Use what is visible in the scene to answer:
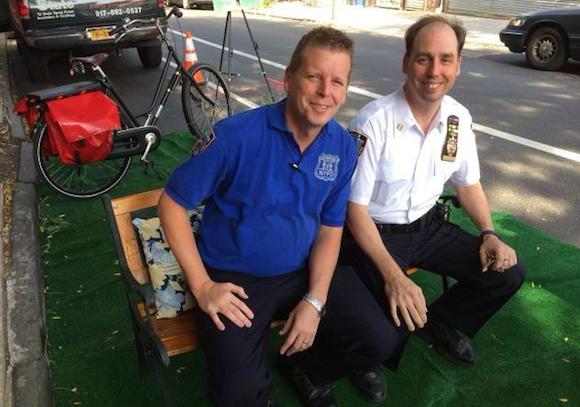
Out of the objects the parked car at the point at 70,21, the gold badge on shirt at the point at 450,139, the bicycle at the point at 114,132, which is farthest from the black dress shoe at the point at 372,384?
the parked car at the point at 70,21

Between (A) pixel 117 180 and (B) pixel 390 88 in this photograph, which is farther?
(B) pixel 390 88

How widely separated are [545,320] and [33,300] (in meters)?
2.88

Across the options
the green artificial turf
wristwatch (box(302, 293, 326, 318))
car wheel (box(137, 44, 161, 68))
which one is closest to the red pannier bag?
the green artificial turf

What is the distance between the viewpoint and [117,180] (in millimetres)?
4398

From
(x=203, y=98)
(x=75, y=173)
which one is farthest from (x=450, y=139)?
(x=203, y=98)

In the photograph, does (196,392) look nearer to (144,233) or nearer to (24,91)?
Answer: (144,233)

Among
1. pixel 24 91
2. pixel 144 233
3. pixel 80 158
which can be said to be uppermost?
pixel 144 233

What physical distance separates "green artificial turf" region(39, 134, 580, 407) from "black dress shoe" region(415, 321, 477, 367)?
4 centimetres

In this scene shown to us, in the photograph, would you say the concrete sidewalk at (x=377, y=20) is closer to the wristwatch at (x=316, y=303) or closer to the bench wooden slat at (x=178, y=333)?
the wristwatch at (x=316, y=303)

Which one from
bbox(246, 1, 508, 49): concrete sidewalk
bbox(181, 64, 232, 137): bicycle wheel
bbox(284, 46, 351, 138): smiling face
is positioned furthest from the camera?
bbox(246, 1, 508, 49): concrete sidewalk

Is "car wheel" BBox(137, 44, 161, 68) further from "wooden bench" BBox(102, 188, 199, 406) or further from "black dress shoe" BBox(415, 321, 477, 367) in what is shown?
"black dress shoe" BBox(415, 321, 477, 367)

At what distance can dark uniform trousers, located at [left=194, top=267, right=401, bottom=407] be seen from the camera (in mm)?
1882

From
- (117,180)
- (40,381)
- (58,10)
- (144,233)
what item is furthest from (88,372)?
(58,10)

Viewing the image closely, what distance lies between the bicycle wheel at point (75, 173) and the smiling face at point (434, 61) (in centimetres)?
284
